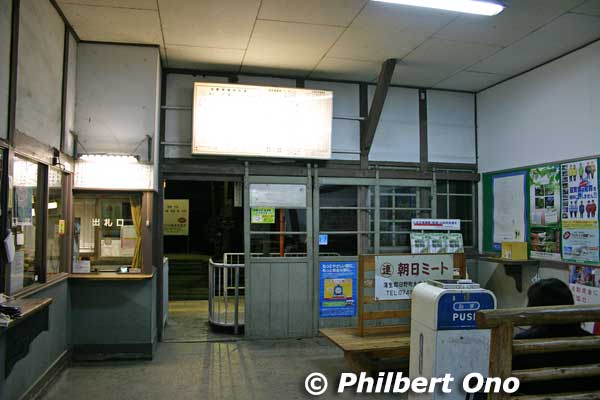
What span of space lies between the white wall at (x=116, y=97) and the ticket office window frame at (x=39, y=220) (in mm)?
603

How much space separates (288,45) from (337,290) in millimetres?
3111

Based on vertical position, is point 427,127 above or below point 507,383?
above

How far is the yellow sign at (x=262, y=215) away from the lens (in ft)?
19.1

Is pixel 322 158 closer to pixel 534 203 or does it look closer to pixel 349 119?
pixel 349 119

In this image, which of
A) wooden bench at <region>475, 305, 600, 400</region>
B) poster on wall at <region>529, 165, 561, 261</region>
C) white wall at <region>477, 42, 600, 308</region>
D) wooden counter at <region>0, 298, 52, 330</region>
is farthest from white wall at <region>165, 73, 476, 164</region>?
wooden bench at <region>475, 305, 600, 400</region>

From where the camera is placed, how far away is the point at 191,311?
7504 millimetres

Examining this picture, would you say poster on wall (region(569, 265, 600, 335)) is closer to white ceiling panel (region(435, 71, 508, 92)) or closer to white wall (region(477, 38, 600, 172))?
white wall (region(477, 38, 600, 172))

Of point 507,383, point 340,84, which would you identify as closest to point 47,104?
point 340,84

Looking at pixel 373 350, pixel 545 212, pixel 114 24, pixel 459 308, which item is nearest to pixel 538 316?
pixel 459 308

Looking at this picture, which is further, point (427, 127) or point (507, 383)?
point (427, 127)

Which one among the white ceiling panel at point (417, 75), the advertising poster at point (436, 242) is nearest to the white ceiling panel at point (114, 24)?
the white ceiling panel at point (417, 75)

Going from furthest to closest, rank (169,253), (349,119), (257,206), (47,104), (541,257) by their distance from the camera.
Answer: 1. (169,253)
2. (349,119)
3. (257,206)
4. (541,257)
5. (47,104)

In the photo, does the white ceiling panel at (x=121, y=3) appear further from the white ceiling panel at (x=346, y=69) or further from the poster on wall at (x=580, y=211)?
the poster on wall at (x=580, y=211)

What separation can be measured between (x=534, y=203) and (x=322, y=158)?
2.66m
